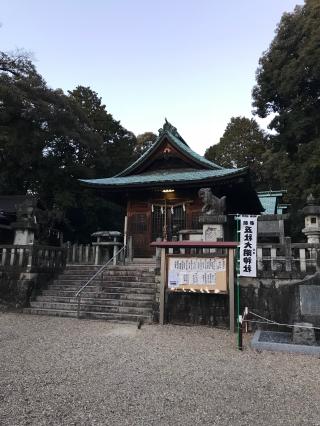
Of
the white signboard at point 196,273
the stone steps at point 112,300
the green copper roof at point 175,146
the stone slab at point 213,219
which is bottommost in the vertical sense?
the stone steps at point 112,300

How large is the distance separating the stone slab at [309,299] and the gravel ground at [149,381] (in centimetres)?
132

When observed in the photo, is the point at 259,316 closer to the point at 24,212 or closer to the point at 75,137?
the point at 24,212

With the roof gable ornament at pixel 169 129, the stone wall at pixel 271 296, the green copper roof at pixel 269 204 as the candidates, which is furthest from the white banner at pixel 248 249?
the green copper roof at pixel 269 204

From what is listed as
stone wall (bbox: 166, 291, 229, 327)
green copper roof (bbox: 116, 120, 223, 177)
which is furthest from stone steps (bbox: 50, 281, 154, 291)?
green copper roof (bbox: 116, 120, 223, 177)

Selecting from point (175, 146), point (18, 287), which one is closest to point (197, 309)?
point (18, 287)

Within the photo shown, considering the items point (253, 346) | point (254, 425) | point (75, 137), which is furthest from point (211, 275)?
point (75, 137)

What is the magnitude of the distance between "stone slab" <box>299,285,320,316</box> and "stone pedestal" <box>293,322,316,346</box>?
0.33 m

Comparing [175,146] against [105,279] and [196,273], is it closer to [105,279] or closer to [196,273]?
[105,279]

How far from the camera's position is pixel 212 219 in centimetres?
1062

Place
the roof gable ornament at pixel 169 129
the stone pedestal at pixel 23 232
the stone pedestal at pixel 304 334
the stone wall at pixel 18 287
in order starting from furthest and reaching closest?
the roof gable ornament at pixel 169 129, the stone pedestal at pixel 23 232, the stone wall at pixel 18 287, the stone pedestal at pixel 304 334

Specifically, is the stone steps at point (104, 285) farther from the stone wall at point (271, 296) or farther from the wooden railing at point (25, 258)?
the stone wall at point (271, 296)

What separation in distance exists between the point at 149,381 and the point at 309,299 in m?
4.54

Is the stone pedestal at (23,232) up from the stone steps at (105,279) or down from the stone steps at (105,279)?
up

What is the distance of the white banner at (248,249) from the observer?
8531 millimetres
